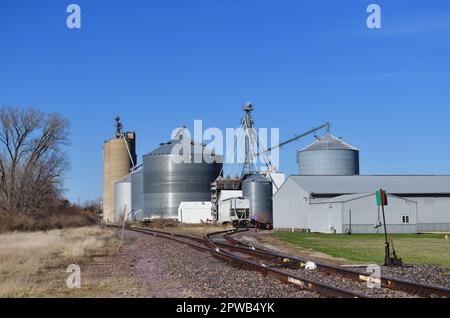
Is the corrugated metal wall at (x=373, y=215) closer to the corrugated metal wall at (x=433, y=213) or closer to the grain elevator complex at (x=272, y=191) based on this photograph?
the grain elevator complex at (x=272, y=191)


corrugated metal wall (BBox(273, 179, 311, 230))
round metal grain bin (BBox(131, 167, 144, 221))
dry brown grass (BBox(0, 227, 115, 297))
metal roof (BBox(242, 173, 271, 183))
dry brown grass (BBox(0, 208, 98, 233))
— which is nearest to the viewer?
dry brown grass (BBox(0, 227, 115, 297))

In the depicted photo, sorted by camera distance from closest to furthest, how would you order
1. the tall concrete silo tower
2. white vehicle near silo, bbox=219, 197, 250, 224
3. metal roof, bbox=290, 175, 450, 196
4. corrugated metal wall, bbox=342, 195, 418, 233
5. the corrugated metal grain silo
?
corrugated metal wall, bbox=342, 195, 418, 233
metal roof, bbox=290, 175, 450, 196
white vehicle near silo, bbox=219, 197, 250, 224
the corrugated metal grain silo
the tall concrete silo tower

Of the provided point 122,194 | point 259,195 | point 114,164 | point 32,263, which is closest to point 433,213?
point 259,195

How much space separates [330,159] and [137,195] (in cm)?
3420

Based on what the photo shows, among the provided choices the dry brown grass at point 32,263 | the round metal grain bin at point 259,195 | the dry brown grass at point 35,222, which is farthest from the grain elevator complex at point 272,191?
the dry brown grass at point 32,263

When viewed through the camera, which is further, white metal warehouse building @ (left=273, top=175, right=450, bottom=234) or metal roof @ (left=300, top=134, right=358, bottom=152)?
metal roof @ (left=300, top=134, right=358, bottom=152)

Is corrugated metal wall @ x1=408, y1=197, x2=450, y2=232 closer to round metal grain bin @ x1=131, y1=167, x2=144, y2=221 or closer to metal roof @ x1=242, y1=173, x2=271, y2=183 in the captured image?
metal roof @ x1=242, y1=173, x2=271, y2=183

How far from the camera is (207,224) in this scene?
78000 mm

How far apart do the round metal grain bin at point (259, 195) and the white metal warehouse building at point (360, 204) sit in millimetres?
7099

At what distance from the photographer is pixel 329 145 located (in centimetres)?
8206

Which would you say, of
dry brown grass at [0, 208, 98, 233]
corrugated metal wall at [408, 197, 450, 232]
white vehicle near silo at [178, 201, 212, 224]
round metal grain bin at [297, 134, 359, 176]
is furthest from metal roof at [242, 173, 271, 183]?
corrugated metal wall at [408, 197, 450, 232]

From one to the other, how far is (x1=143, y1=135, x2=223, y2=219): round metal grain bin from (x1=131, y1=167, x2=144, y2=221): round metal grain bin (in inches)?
147

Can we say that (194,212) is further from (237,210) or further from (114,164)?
(114,164)

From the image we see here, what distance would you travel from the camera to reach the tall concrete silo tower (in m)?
119
